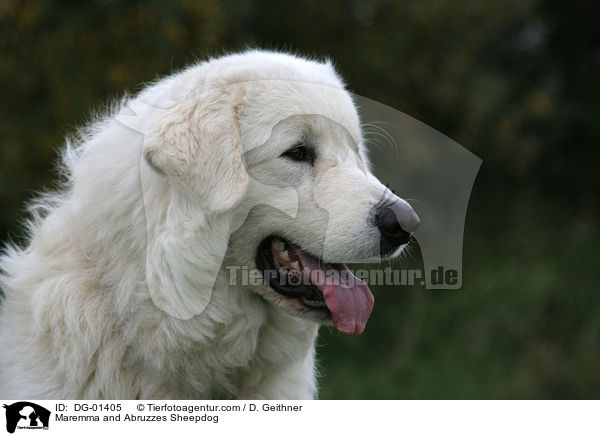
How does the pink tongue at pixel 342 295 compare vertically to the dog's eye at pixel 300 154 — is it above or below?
below

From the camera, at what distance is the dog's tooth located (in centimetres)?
298

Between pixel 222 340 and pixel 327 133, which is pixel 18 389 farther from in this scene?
pixel 327 133

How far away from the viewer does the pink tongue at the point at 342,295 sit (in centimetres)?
290

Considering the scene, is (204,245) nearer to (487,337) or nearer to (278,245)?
(278,245)

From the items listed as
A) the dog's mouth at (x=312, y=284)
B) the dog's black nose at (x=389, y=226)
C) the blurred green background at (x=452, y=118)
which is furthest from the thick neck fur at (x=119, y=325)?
the blurred green background at (x=452, y=118)

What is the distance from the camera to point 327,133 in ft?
9.91

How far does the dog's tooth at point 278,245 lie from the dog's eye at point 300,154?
0.37 metres

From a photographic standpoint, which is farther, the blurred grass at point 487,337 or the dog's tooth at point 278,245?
the blurred grass at point 487,337

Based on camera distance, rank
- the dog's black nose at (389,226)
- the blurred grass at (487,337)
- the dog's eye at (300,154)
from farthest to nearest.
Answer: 1. the blurred grass at (487,337)
2. the dog's eye at (300,154)
3. the dog's black nose at (389,226)

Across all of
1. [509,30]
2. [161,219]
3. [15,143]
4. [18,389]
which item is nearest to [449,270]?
[161,219]

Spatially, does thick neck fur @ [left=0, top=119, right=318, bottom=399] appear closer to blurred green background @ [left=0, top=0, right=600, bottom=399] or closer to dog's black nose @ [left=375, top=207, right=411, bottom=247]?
dog's black nose @ [left=375, top=207, right=411, bottom=247]

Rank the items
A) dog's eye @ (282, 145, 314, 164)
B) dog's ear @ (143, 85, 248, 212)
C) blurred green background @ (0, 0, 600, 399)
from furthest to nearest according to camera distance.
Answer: blurred green background @ (0, 0, 600, 399), dog's eye @ (282, 145, 314, 164), dog's ear @ (143, 85, 248, 212)
